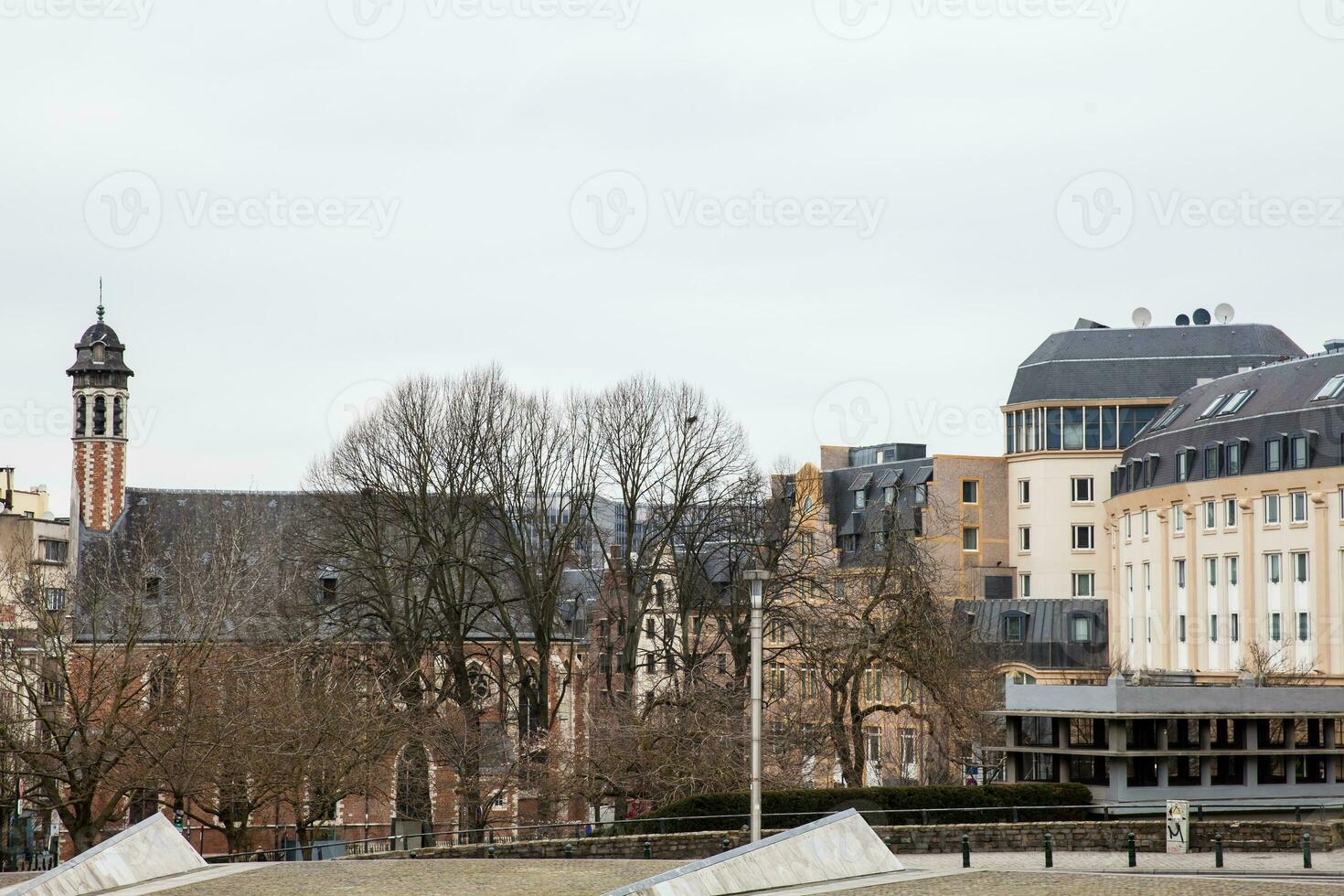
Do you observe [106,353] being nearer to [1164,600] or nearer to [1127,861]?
[1164,600]

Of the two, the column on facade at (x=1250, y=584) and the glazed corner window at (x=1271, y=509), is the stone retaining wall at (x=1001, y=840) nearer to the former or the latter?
the column on facade at (x=1250, y=584)

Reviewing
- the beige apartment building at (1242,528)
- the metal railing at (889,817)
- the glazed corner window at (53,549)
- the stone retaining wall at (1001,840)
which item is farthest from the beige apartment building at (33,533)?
the beige apartment building at (1242,528)

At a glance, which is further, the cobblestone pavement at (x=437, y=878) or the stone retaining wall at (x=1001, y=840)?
the stone retaining wall at (x=1001, y=840)

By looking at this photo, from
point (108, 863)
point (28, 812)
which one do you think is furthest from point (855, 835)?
point (28, 812)

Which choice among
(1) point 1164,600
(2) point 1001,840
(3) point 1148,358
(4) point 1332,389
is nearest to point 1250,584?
(1) point 1164,600

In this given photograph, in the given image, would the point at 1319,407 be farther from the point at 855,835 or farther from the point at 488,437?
the point at 855,835

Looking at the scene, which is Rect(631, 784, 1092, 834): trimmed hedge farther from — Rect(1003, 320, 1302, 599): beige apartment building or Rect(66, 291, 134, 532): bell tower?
Rect(1003, 320, 1302, 599): beige apartment building

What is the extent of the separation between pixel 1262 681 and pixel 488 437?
25.4 metres

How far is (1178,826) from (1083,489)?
2428 inches

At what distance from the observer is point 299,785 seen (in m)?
47.8

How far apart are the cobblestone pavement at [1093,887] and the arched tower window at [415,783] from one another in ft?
82.0

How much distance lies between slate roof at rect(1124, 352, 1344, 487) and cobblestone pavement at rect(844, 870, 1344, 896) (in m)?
47.3

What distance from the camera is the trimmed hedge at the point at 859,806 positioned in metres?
43.3

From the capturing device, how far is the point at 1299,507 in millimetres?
78062
